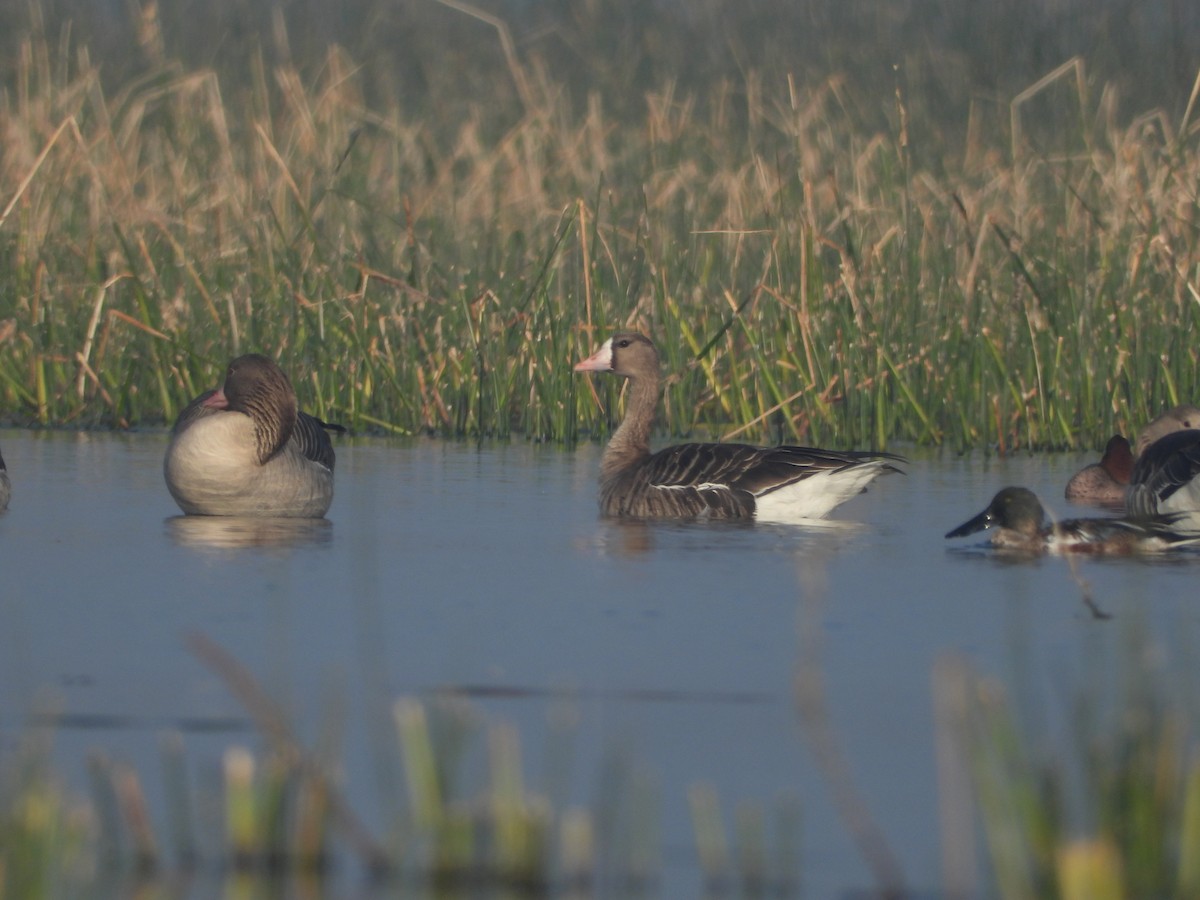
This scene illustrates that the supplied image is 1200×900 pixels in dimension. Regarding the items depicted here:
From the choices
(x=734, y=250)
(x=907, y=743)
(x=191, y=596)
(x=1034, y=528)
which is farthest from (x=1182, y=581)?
(x=734, y=250)

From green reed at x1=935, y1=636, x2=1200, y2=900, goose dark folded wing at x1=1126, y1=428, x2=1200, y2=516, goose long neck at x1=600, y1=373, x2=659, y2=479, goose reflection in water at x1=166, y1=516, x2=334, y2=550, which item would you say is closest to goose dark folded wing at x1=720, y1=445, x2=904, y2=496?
goose long neck at x1=600, y1=373, x2=659, y2=479

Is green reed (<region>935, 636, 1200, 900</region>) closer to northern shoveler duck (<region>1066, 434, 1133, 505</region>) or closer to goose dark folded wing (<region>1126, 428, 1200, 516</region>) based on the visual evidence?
goose dark folded wing (<region>1126, 428, 1200, 516</region>)

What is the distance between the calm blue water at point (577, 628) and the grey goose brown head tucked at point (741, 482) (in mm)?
175

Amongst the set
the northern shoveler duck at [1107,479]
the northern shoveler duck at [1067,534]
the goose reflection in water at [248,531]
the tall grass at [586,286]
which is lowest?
the goose reflection in water at [248,531]

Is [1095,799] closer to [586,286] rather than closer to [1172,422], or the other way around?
[1172,422]

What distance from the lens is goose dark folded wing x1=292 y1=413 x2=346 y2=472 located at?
931 cm

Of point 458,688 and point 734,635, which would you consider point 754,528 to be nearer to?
point 734,635

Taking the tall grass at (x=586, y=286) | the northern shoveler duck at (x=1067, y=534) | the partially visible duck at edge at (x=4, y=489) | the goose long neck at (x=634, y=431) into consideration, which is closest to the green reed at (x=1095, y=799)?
the northern shoveler duck at (x=1067, y=534)

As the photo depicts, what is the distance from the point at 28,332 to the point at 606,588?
6250mm

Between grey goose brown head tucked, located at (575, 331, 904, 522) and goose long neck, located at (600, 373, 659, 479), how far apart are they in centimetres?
23

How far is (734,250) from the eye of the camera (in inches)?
516

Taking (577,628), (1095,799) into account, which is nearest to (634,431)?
(577,628)

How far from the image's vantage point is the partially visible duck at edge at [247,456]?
8.83 metres

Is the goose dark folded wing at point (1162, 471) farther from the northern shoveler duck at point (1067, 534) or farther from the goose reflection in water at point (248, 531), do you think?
the goose reflection in water at point (248, 531)
